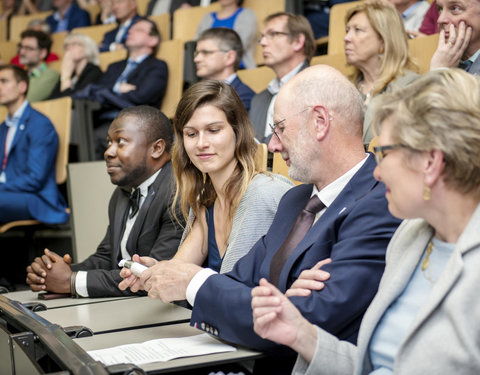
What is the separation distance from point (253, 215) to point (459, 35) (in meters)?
1.14

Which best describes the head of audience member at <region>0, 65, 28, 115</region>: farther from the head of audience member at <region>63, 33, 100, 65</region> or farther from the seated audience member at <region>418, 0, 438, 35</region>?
the seated audience member at <region>418, 0, 438, 35</region>

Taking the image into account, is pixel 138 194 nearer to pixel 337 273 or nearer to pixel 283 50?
pixel 337 273

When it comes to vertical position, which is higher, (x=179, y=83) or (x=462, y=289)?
(x=179, y=83)

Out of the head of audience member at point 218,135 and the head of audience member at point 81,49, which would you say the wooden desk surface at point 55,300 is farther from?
the head of audience member at point 81,49

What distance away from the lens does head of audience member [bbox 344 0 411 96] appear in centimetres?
305

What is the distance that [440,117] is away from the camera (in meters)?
1.06

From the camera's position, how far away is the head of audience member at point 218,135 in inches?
81.3

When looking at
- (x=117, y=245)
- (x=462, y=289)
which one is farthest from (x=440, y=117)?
(x=117, y=245)

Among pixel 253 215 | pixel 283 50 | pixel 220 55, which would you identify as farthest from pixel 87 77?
pixel 253 215

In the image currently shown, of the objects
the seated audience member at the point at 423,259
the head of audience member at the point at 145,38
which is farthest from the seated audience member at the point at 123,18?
the seated audience member at the point at 423,259

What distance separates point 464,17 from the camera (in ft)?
Result: 7.97

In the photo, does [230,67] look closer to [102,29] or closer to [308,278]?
[102,29]

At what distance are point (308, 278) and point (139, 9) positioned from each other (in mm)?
5130

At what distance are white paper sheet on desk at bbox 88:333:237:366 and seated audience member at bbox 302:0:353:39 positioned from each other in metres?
3.34
